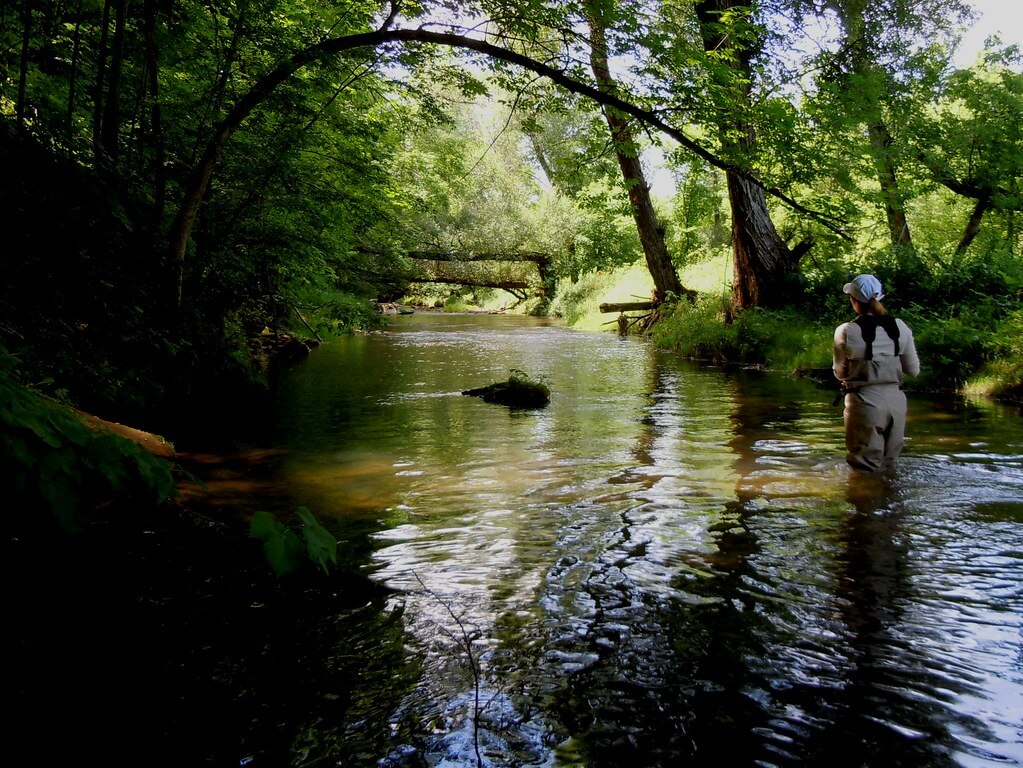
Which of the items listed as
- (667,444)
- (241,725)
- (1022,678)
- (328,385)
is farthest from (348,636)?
(328,385)

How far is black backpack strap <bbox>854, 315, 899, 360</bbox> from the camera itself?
5.88m

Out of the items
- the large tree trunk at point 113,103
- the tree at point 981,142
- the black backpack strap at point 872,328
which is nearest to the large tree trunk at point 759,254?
the tree at point 981,142

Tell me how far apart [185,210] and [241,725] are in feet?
20.5

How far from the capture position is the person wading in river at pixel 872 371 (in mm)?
5891

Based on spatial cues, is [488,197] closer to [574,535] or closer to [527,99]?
[527,99]

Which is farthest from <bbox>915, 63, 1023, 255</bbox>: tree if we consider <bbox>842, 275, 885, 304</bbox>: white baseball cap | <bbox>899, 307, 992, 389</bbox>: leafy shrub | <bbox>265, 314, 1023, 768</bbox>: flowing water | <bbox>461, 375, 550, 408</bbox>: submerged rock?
<bbox>842, 275, 885, 304</bbox>: white baseball cap

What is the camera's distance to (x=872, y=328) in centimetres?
589

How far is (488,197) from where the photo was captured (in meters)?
37.0

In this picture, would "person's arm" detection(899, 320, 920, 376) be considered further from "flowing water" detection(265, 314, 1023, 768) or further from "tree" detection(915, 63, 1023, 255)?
"tree" detection(915, 63, 1023, 255)

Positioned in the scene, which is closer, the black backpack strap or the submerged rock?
the black backpack strap

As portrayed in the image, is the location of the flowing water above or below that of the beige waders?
below

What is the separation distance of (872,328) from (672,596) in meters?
3.57

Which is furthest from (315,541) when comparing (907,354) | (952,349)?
(952,349)

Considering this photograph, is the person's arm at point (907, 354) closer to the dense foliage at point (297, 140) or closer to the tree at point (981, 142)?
the dense foliage at point (297, 140)
